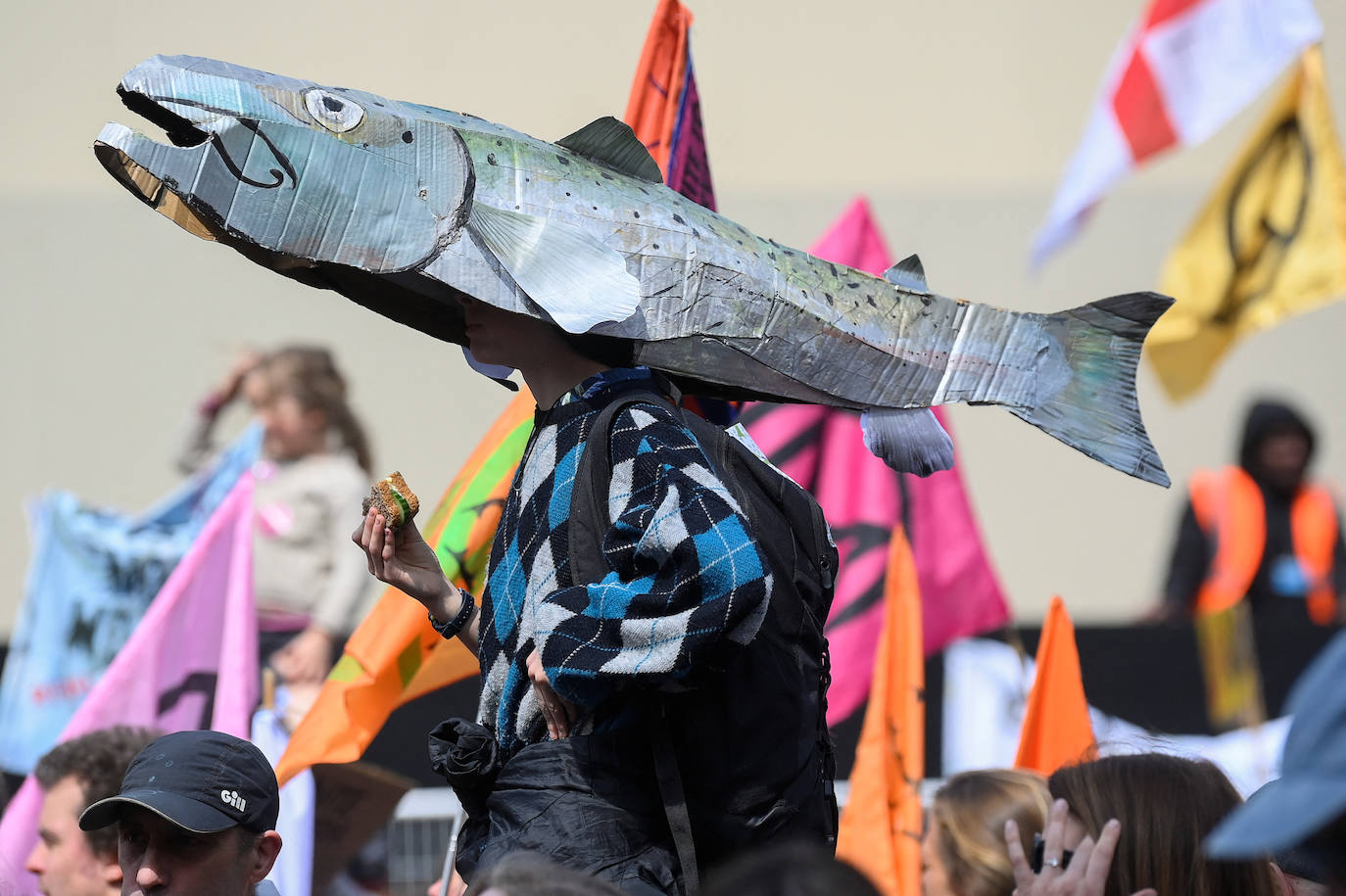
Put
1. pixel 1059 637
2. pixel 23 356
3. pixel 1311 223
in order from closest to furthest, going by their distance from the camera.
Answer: pixel 1059 637
pixel 1311 223
pixel 23 356

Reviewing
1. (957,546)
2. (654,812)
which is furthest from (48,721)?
(654,812)

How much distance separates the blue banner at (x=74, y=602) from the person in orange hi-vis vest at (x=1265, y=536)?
3.83 metres

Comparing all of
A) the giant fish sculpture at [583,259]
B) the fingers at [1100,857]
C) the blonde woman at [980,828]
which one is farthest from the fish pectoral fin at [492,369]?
the blonde woman at [980,828]

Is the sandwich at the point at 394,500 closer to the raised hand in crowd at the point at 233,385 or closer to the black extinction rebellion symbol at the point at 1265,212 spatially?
the black extinction rebellion symbol at the point at 1265,212

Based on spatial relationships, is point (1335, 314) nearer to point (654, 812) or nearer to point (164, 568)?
point (164, 568)

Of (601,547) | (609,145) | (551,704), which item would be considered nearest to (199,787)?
(551,704)

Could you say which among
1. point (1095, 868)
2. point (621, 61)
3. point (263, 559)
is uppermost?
point (621, 61)

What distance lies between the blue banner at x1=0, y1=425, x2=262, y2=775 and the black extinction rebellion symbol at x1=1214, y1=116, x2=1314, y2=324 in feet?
11.3

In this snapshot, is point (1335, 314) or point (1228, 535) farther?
point (1335, 314)

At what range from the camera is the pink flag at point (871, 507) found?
4398mm

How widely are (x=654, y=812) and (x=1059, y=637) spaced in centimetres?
161

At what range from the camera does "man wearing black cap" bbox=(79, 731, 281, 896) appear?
226cm

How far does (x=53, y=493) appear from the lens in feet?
16.5

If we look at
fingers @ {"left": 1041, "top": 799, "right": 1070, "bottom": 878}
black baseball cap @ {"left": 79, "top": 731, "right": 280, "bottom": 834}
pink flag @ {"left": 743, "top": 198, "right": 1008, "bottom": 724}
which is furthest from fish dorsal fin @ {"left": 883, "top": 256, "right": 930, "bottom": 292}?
pink flag @ {"left": 743, "top": 198, "right": 1008, "bottom": 724}
